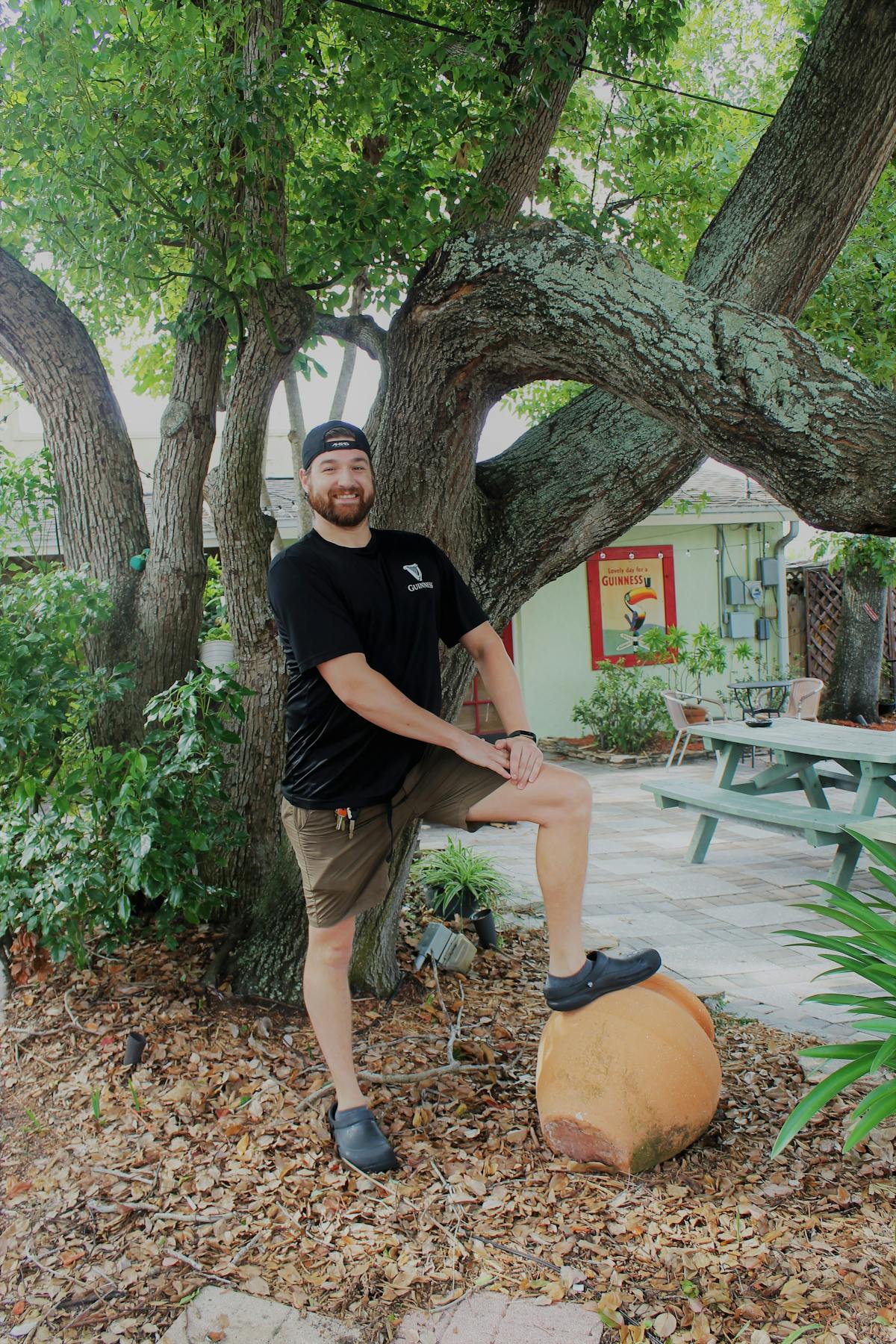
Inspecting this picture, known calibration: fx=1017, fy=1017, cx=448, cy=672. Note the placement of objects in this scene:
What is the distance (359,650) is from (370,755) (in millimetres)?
371

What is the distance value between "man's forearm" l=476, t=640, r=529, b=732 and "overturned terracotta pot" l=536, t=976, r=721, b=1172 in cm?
92

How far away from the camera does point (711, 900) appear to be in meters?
6.68

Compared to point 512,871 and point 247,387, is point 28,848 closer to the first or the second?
point 247,387

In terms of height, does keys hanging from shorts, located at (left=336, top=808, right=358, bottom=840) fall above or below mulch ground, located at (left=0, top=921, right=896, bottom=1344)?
above

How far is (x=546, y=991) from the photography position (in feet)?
10.4

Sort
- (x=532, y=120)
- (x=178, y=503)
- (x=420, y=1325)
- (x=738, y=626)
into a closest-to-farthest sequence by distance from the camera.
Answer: (x=420, y=1325) → (x=532, y=120) → (x=178, y=503) → (x=738, y=626)

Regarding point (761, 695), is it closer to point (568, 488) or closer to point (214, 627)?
point (214, 627)

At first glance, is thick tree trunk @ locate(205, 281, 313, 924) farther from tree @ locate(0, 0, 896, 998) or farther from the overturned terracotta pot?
the overturned terracotta pot

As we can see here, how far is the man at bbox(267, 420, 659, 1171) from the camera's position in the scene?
2.98 meters

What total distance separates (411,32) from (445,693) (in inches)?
126

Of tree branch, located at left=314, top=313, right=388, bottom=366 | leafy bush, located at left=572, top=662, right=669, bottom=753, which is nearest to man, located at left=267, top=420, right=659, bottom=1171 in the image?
tree branch, located at left=314, top=313, right=388, bottom=366

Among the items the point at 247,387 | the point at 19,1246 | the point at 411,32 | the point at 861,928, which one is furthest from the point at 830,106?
the point at 19,1246

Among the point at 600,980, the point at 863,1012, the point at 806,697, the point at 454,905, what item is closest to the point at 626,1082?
the point at 600,980

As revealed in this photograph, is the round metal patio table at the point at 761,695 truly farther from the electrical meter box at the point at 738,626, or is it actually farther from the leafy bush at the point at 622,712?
the leafy bush at the point at 622,712
